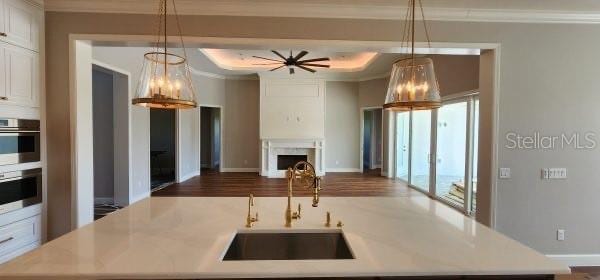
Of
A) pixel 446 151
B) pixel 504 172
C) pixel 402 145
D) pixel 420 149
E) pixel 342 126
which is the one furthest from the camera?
pixel 342 126

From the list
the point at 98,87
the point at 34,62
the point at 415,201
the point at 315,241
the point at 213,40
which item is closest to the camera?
the point at 315,241

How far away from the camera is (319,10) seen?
3059 millimetres

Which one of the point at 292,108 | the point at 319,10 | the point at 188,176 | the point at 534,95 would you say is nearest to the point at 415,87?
the point at 319,10

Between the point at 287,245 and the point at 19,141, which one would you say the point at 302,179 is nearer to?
the point at 287,245

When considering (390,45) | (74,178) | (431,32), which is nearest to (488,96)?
(431,32)

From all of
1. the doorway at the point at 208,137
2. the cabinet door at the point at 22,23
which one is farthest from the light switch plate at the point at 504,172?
the doorway at the point at 208,137

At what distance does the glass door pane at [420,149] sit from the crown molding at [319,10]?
3.30m

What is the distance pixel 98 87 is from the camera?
207 inches

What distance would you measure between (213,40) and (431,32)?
2291 millimetres

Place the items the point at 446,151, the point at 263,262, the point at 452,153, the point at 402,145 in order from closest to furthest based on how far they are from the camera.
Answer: the point at 263,262 → the point at 452,153 → the point at 446,151 → the point at 402,145

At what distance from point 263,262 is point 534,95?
3435 mm

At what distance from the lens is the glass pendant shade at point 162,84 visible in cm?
172

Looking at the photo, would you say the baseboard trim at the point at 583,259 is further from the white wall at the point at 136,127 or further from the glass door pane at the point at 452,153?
the white wall at the point at 136,127

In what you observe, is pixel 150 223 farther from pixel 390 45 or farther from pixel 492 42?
pixel 492 42
